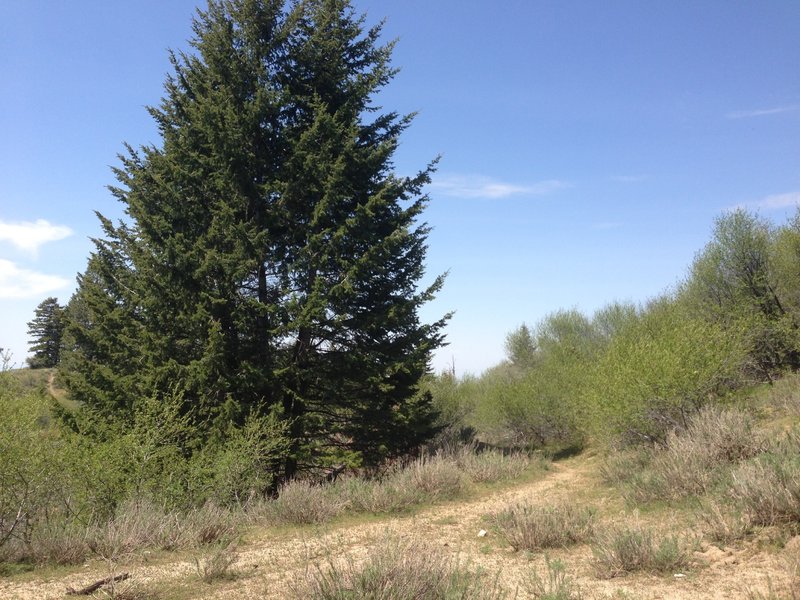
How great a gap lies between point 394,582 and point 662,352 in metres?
10.7

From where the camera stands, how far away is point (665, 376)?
11938 mm

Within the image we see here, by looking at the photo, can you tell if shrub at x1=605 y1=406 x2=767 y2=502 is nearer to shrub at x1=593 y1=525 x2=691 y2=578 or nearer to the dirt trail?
the dirt trail

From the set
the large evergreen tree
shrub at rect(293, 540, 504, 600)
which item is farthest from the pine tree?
shrub at rect(293, 540, 504, 600)

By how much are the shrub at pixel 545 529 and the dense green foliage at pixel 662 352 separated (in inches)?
250

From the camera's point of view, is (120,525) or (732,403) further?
(732,403)

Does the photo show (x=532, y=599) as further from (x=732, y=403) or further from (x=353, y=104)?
(x=353, y=104)

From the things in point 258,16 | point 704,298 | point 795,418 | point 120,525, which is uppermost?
point 258,16

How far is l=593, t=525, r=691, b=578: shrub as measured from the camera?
519 centimetres

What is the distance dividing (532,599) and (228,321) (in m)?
10.9

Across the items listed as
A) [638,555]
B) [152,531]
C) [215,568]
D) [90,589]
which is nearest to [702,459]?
[638,555]

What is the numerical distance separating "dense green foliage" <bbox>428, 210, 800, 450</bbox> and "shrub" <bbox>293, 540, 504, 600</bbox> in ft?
32.1

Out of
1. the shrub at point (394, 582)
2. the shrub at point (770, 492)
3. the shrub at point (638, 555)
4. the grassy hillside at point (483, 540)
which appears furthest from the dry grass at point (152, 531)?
the shrub at point (770, 492)

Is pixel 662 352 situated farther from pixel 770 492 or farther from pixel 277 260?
pixel 277 260

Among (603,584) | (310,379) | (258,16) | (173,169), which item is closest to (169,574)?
(603,584)
